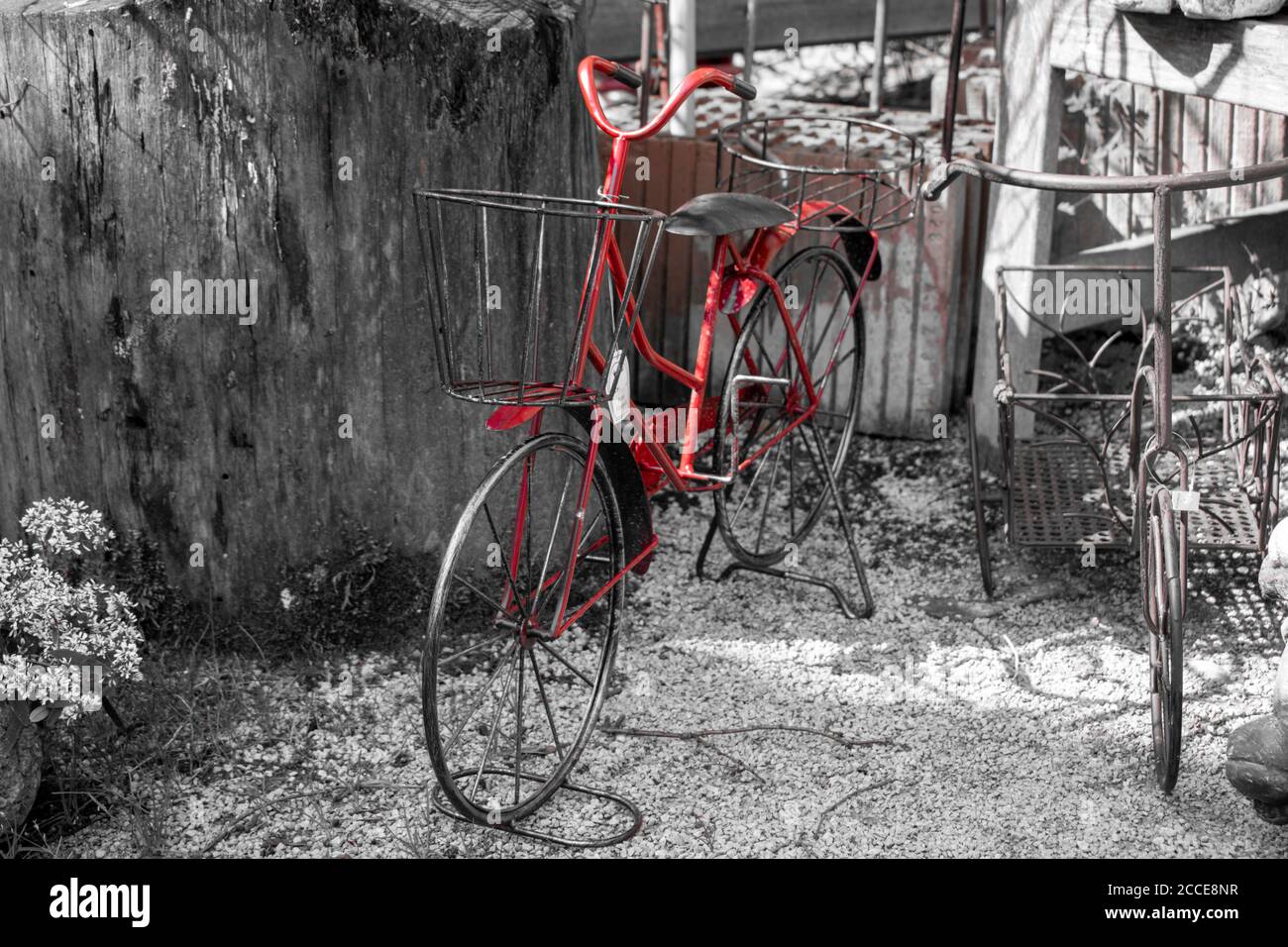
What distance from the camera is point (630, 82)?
3.63 meters

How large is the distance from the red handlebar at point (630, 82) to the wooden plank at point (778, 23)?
11.4ft

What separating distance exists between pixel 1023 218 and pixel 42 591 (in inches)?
137

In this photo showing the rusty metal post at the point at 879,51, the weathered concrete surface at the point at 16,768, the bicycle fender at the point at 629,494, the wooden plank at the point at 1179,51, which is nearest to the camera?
the weathered concrete surface at the point at 16,768

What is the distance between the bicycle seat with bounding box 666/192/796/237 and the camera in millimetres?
3533

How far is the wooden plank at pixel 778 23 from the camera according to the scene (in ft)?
23.0

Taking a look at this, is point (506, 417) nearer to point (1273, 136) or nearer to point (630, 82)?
point (630, 82)

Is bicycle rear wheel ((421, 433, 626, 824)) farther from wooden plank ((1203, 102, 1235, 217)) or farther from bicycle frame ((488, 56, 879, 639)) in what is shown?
wooden plank ((1203, 102, 1235, 217))

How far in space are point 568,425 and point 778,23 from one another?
3.58 meters

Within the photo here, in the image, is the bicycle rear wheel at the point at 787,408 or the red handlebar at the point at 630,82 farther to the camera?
the bicycle rear wheel at the point at 787,408

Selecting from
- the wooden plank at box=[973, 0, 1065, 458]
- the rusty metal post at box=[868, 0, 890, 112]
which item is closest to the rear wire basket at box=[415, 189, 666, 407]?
the wooden plank at box=[973, 0, 1065, 458]

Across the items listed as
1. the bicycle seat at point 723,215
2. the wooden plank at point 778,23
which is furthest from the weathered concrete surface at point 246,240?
the wooden plank at point 778,23

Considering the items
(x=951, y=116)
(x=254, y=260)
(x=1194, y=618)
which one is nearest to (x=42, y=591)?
(x=254, y=260)

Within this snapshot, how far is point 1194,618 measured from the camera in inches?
173

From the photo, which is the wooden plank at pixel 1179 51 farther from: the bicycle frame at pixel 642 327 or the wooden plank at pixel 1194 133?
the wooden plank at pixel 1194 133
